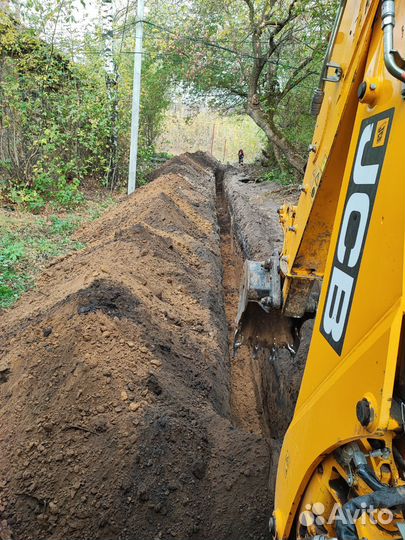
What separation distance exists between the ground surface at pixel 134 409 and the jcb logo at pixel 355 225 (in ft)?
5.78

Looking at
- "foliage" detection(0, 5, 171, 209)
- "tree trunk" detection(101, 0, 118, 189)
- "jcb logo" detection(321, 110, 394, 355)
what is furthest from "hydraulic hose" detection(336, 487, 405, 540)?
"tree trunk" detection(101, 0, 118, 189)

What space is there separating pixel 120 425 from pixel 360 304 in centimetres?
232

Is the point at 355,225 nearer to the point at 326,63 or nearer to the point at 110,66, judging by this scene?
the point at 326,63

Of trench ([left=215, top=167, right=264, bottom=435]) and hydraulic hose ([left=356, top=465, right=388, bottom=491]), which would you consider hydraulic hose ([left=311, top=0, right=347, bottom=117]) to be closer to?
hydraulic hose ([left=356, top=465, right=388, bottom=491])

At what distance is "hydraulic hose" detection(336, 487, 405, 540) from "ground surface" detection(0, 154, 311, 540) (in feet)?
5.41

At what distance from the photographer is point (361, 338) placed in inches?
59.3

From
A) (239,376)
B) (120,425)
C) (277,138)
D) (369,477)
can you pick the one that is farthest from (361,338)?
(277,138)

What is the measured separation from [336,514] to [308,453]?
23cm

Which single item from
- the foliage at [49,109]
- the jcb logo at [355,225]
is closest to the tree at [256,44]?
the foliage at [49,109]

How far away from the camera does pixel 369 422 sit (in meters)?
1.30

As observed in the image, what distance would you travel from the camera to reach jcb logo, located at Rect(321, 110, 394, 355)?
5.24 feet

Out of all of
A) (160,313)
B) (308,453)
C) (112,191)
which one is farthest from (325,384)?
(112,191)

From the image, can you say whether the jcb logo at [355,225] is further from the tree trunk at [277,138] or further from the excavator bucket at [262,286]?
the tree trunk at [277,138]

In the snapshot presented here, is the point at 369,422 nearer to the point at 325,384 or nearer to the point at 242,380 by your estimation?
the point at 325,384
